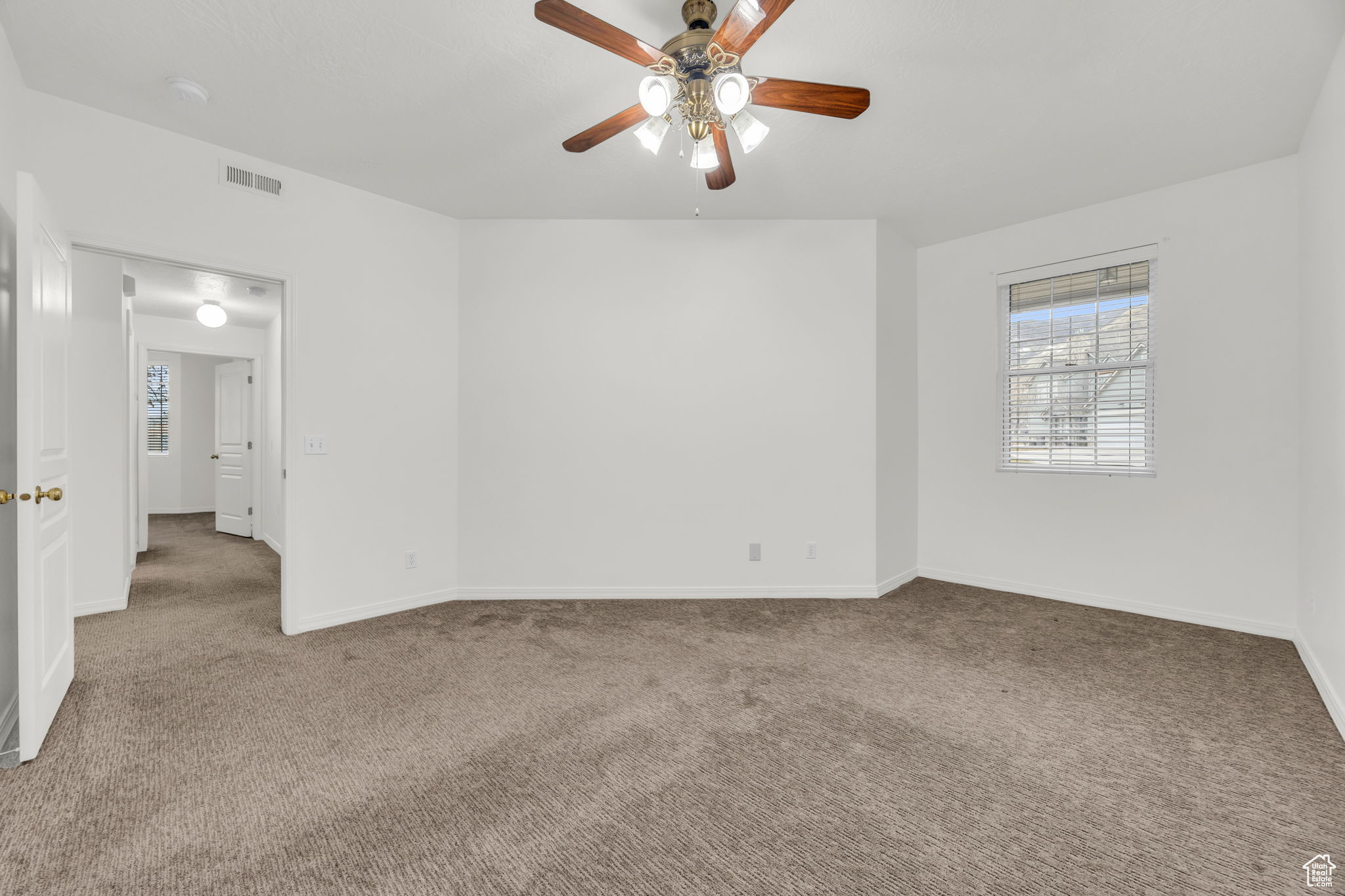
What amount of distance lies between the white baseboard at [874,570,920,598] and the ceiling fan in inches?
124

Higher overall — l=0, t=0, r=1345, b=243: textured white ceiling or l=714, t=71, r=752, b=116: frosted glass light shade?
l=0, t=0, r=1345, b=243: textured white ceiling

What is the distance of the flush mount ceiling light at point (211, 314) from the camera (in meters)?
5.69

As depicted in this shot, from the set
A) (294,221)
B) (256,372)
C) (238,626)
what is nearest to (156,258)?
(294,221)

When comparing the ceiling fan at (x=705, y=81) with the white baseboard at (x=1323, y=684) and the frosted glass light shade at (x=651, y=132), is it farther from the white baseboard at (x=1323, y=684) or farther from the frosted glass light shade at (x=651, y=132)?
the white baseboard at (x=1323, y=684)

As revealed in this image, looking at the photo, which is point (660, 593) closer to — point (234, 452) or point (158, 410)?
point (234, 452)

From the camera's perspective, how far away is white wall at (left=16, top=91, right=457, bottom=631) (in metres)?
2.92

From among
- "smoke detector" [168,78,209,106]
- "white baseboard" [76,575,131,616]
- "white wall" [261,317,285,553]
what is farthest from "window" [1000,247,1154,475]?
"white wall" [261,317,285,553]

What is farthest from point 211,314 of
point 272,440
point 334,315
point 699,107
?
point 699,107

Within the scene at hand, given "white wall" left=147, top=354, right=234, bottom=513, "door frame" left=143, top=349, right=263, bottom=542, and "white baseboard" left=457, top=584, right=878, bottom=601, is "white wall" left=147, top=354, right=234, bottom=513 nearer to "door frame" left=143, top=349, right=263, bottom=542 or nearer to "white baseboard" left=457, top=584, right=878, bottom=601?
"door frame" left=143, top=349, right=263, bottom=542

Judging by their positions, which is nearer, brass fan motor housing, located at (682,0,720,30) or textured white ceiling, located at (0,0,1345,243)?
brass fan motor housing, located at (682,0,720,30)

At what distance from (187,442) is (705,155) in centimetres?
995

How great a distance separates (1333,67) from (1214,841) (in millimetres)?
3036

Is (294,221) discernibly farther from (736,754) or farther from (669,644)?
(736,754)

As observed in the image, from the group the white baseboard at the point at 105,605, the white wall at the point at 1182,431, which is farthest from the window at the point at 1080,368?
the white baseboard at the point at 105,605
